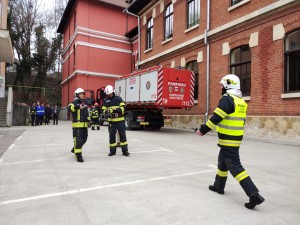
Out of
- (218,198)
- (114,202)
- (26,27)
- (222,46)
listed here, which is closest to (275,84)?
(222,46)

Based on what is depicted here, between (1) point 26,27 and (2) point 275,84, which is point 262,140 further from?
(1) point 26,27

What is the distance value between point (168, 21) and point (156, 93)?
849 cm

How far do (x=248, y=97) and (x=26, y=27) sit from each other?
97.0 ft

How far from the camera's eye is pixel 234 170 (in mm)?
3967

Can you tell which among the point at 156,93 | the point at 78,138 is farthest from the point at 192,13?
the point at 78,138

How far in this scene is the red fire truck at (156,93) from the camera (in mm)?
13734

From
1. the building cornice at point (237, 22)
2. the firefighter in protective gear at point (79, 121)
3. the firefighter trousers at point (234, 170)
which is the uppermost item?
the building cornice at point (237, 22)

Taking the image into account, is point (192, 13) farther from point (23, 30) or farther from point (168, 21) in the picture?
point (23, 30)

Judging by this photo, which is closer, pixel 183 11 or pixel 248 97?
pixel 248 97

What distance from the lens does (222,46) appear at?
587 inches

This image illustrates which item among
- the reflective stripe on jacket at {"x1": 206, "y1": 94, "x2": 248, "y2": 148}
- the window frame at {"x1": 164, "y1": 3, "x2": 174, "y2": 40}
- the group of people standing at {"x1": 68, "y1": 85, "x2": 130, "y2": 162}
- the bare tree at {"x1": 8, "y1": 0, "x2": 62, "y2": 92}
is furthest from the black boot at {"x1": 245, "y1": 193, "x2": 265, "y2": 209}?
the bare tree at {"x1": 8, "y1": 0, "x2": 62, "y2": 92}

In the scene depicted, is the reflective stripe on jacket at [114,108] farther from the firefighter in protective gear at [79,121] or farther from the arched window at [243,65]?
the arched window at [243,65]

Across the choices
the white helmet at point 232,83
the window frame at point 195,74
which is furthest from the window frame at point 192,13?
the white helmet at point 232,83

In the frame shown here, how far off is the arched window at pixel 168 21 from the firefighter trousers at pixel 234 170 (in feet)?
54.5
